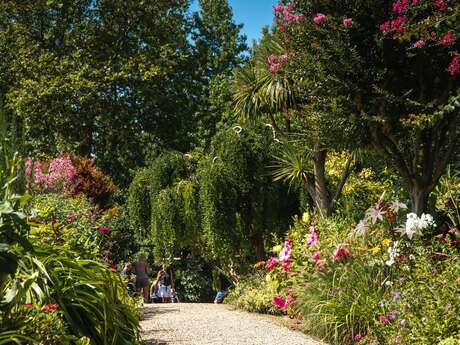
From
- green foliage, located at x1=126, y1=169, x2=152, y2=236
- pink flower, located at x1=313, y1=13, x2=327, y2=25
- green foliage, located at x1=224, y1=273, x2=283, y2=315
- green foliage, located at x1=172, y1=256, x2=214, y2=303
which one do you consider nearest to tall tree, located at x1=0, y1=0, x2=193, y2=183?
green foliage, located at x1=126, y1=169, x2=152, y2=236

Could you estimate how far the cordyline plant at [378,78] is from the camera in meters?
7.91

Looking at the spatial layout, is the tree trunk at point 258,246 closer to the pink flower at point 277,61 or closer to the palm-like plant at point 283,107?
the palm-like plant at point 283,107

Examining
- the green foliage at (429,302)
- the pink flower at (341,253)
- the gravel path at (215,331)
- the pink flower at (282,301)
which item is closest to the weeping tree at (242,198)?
the gravel path at (215,331)

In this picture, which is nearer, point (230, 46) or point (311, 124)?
point (311, 124)

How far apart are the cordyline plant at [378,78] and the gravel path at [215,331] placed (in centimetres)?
272

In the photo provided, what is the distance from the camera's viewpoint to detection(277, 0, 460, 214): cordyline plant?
7.91 metres

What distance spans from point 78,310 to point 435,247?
4.10m

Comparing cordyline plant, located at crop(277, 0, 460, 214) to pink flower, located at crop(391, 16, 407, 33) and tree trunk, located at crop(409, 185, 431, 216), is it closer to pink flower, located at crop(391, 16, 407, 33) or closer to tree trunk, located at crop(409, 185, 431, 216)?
tree trunk, located at crop(409, 185, 431, 216)

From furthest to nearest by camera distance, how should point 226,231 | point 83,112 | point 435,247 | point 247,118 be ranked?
1. point 83,112
2. point 226,231
3. point 247,118
4. point 435,247

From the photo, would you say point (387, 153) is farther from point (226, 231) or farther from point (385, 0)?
point (226, 231)

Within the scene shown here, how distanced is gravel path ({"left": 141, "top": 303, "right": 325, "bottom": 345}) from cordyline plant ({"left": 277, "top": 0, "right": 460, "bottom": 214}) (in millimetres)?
2719

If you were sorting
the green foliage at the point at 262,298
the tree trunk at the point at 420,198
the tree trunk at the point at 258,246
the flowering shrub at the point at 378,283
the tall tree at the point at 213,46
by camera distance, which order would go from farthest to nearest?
1. the tall tree at the point at 213,46
2. the tree trunk at the point at 258,246
3. the green foliage at the point at 262,298
4. the tree trunk at the point at 420,198
5. the flowering shrub at the point at 378,283

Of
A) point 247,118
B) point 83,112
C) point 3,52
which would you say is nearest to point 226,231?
point 247,118

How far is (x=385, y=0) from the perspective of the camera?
819cm
